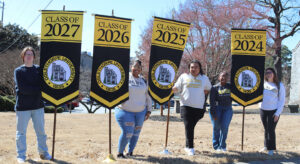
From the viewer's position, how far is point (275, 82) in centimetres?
670

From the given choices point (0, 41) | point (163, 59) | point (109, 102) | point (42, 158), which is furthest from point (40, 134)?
point (0, 41)

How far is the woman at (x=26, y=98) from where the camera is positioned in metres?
5.01

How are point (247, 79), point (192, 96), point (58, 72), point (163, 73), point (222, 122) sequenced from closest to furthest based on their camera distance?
1. point (58, 72)
2. point (192, 96)
3. point (163, 73)
4. point (222, 122)
5. point (247, 79)

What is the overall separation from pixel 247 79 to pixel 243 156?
1.76m

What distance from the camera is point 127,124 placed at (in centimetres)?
545

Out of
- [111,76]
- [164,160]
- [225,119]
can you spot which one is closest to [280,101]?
[225,119]

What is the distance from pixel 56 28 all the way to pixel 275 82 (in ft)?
15.4

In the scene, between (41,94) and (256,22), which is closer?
(41,94)

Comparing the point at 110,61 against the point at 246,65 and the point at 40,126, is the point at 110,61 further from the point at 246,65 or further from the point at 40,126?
the point at 246,65

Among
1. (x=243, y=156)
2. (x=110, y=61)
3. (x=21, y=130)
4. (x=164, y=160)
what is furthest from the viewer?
(x=243, y=156)

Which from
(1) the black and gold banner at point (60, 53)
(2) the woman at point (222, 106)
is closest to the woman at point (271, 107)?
(2) the woman at point (222, 106)

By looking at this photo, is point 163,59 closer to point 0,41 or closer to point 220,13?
point 220,13

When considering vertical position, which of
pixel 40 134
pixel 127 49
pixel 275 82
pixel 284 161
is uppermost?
pixel 127 49

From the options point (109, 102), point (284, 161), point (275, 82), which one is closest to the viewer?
point (109, 102)
